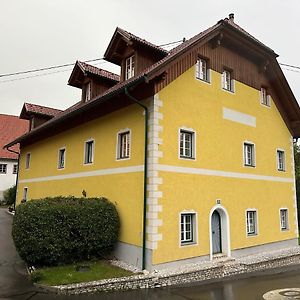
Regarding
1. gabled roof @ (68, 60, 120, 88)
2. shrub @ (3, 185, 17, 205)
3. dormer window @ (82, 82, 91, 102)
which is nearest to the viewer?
gabled roof @ (68, 60, 120, 88)

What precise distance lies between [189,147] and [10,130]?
108 ft

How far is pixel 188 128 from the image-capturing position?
1227 cm

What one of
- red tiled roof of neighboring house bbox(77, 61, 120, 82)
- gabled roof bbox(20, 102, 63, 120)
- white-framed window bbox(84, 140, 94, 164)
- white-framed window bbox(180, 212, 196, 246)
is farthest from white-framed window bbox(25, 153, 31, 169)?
white-framed window bbox(180, 212, 196, 246)

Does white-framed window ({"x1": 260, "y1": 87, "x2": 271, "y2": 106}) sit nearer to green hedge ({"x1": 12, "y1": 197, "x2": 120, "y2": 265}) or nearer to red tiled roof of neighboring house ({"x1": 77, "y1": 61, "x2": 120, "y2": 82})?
red tiled roof of neighboring house ({"x1": 77, "y1": 61, "x2": 120, "y2": 82})

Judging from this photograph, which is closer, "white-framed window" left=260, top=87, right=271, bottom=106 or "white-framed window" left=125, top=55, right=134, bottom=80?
"white-framed window" left=125, top=55, right=134, bottom=80

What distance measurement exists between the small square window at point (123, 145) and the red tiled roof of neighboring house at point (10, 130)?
28.4 meters

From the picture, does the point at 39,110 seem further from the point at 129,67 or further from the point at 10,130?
the point at 10,130

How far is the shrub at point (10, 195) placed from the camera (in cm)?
3362

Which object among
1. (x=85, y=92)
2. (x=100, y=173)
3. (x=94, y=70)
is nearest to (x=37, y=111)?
(x=85, y=92)

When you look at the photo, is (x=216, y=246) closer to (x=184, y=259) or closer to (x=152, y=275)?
(x=184, y=259)

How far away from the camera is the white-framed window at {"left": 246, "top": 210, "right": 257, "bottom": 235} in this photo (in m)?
14.4

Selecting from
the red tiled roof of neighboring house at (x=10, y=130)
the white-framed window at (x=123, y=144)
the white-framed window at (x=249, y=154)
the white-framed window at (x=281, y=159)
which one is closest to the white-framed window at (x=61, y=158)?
the white-framed window at (x=123, y=144)

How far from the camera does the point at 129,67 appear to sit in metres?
13.9

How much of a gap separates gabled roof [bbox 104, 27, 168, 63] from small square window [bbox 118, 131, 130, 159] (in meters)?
3.58
